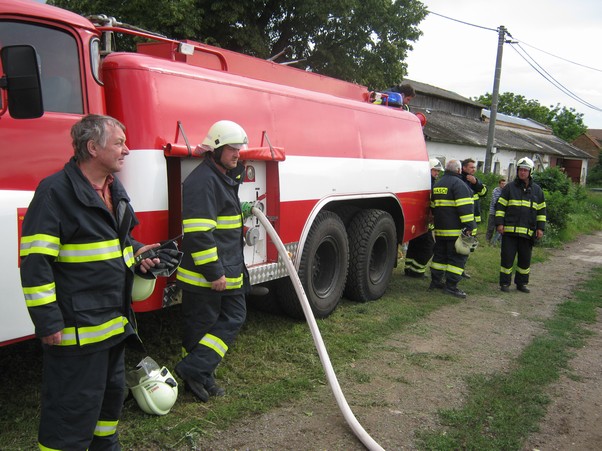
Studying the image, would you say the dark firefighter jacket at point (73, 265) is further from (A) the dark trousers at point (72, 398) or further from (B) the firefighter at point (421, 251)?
(B) the firefighter at point (421, 251)

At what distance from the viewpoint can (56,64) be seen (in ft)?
10.3

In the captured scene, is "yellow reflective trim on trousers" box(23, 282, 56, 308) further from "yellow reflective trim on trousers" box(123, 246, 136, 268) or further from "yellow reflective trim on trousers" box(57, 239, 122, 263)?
"yellow reflective trim on trousers" box(123, 246, 136, 268)

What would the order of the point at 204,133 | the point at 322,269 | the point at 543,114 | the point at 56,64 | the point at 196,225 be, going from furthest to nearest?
the point at 543,114, the point at 322,269, the point at 204,133, the point at 196,225, the point at 56,64

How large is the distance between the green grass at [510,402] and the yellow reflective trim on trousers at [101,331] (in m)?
2.03

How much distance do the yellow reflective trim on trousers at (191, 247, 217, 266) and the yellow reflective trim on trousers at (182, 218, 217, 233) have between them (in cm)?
14

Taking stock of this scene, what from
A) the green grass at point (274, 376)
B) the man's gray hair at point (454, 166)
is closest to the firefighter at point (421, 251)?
the man's gray hair at point (454, 166)

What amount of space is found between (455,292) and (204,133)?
15.8 ft

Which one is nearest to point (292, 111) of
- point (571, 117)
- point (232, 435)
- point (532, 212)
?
point (232, 435)

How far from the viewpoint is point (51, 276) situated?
88.4 inches

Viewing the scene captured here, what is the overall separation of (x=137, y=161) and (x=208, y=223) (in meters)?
0.58

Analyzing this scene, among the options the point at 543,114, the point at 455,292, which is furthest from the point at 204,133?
the point at 543,114

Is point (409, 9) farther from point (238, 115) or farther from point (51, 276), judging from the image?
point (51, 276)

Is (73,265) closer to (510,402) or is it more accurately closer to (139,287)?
(139,287)

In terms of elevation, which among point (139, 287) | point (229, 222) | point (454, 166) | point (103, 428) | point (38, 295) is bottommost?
point (103, 428)
